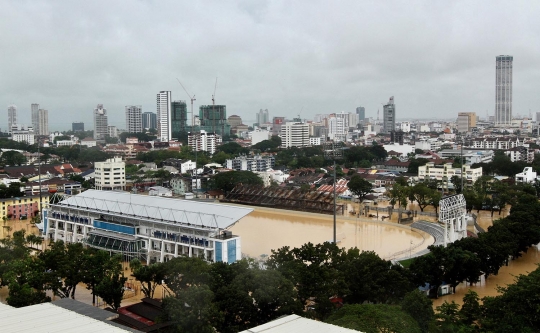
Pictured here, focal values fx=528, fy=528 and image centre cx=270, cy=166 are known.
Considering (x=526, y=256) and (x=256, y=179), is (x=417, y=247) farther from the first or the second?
(x=256, y=179)

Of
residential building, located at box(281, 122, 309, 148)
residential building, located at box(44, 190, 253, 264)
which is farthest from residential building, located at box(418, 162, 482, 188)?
residential building, located at box(281, 122, 309, 148)

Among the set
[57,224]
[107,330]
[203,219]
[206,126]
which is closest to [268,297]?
[107,330]

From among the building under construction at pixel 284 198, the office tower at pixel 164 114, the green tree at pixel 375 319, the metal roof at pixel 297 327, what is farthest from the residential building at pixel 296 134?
the metal roof at pixel 297 327

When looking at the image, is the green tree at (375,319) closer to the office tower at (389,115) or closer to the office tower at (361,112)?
the office tower at (389,115)

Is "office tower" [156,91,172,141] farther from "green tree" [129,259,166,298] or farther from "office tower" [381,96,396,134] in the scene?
"green tree" [129,259,166,298]

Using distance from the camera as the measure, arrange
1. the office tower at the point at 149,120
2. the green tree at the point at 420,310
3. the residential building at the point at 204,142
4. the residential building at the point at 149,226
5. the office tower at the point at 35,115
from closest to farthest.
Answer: the green tree at the point at 420,310, the residential building at the point at 149,226, the residential building at the point at 204,142, the office tower at the point at 35,115, the office tower at the point at 149,120

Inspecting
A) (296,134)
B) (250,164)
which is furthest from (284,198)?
(296,134)
